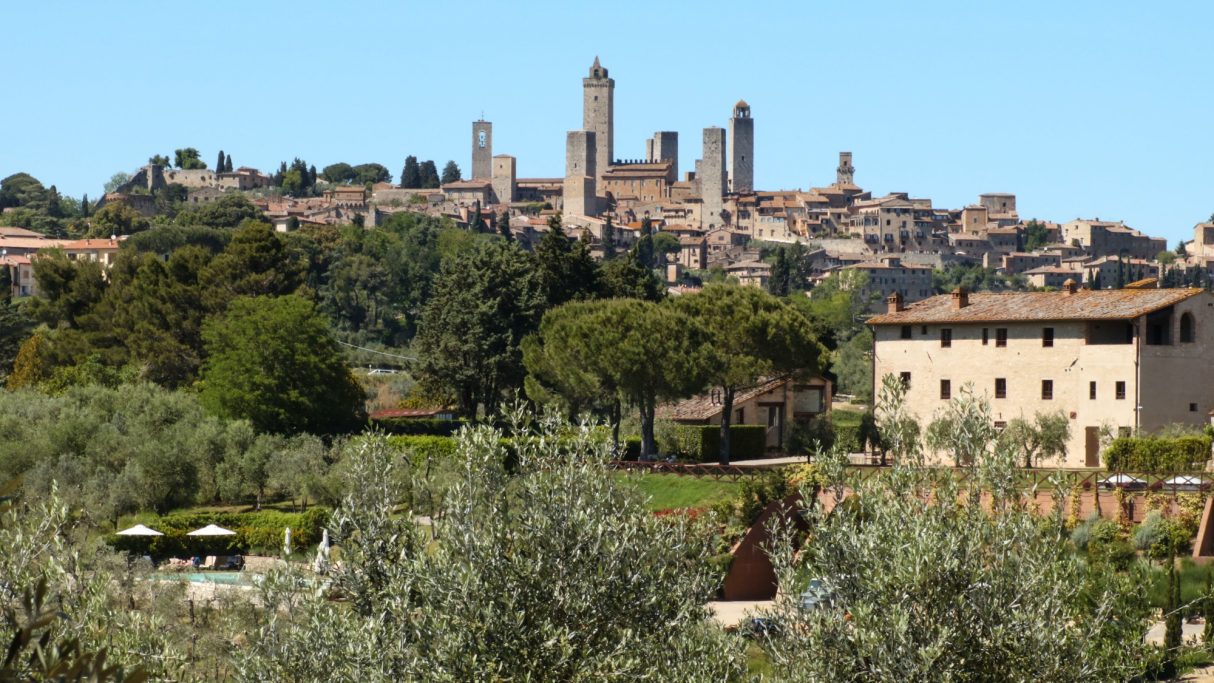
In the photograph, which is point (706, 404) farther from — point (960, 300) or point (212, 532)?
point (212, 532)

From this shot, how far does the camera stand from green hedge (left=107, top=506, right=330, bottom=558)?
39.8m

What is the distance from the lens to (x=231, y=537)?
40.3 m

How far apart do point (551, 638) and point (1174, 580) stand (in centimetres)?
1558

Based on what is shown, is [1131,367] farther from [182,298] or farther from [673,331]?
[182,298]

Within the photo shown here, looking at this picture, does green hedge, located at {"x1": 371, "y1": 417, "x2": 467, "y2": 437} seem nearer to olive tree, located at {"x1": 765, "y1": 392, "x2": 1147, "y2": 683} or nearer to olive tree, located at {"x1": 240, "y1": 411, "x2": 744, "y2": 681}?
olive tree, located at {"x1": 240, "y1": 411, "x2": 744, "y2": 681}

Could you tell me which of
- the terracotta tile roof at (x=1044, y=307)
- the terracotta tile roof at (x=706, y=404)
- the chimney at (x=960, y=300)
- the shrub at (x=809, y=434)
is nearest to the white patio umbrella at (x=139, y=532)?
the terracotta tile roof at (x=706, y=404)

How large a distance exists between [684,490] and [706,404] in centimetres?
1193

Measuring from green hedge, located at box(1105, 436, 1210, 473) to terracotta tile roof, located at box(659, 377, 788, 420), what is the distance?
47.5ft

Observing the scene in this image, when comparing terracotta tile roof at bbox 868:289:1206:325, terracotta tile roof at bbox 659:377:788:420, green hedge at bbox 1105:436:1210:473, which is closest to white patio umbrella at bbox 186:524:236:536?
terracotta tile roof at bbox 659:377:788:420

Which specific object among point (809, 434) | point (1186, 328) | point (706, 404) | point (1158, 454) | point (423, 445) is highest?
point (1186, 328)

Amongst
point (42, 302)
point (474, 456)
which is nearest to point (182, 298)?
point (42, 302)

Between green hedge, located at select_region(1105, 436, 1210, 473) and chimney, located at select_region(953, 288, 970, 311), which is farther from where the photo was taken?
chimney, located at select_region(953, 288, 970, 311)

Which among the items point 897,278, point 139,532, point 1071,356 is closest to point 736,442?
point 1071,356

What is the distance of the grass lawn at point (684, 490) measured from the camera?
3931 cm
